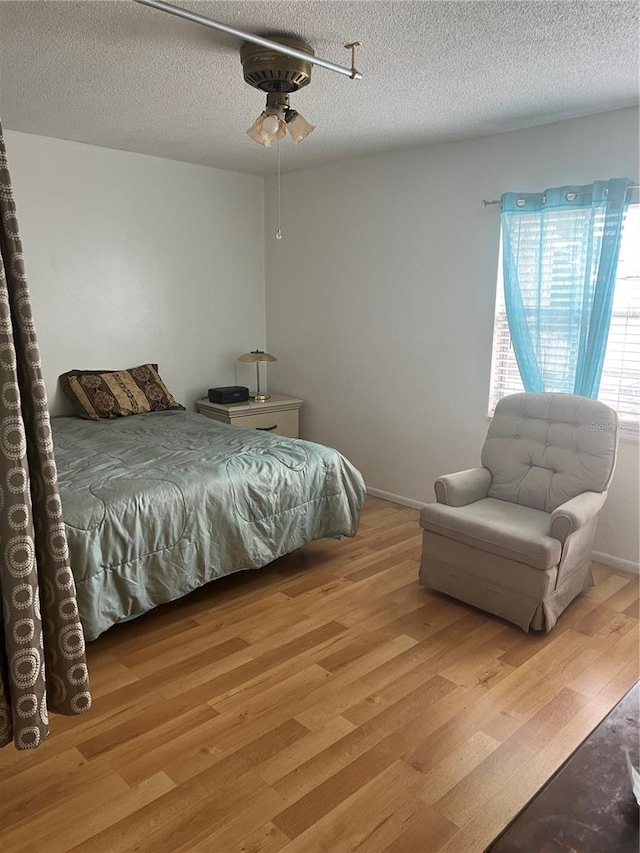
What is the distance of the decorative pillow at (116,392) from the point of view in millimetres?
4082

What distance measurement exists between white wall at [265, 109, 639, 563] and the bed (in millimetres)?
1018

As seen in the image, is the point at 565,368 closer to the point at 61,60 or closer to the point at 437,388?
the point at 437,388

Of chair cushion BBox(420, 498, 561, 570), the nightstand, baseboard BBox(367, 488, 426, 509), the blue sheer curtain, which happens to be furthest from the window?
the nightstand

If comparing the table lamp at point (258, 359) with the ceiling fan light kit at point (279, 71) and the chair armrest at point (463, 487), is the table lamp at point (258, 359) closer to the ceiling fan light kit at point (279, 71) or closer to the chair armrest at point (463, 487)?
the chair armrest at point (463, 487)

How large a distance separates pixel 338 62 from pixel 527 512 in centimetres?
223

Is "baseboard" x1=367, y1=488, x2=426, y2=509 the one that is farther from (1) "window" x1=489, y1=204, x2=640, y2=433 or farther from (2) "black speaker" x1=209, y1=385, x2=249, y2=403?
(1) "window" x1=489, y1=204, x2=640, y2=433

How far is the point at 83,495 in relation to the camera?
2.61 metres

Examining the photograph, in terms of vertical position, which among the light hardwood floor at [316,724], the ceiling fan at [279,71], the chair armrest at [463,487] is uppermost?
the ceiling fan at [279,71]

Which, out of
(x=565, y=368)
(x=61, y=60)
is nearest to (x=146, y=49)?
(x=61, y=60)

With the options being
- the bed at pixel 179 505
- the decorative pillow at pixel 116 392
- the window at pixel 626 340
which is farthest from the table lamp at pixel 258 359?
the window at pixel 626 340

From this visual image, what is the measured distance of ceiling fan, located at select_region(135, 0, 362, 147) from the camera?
2.25m

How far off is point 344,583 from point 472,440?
1359 millimetres

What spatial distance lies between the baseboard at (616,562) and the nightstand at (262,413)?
243cm

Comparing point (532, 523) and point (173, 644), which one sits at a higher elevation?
point (532, 523)
